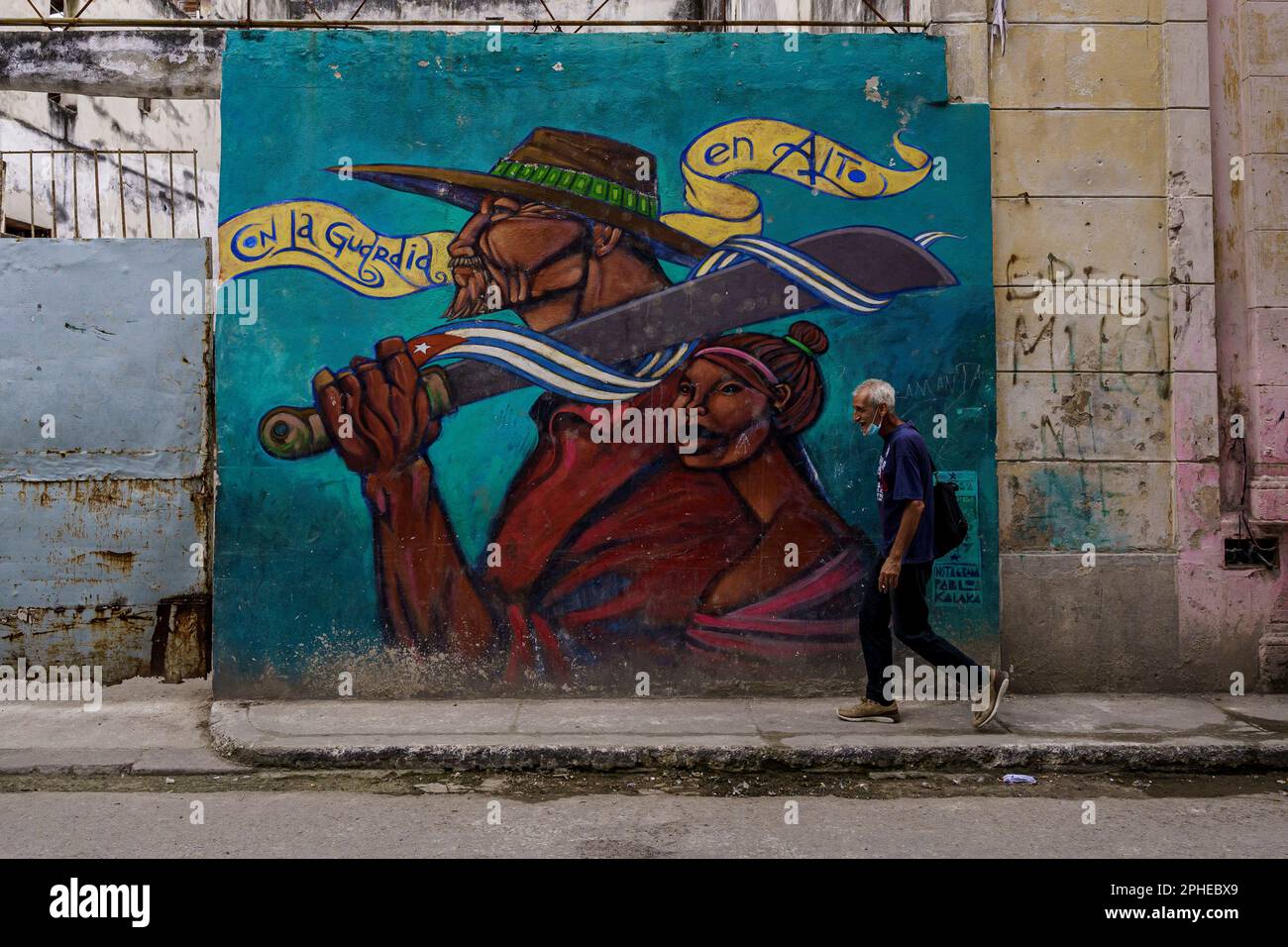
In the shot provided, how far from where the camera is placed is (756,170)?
6.68 m

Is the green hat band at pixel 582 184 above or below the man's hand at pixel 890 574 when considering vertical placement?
above

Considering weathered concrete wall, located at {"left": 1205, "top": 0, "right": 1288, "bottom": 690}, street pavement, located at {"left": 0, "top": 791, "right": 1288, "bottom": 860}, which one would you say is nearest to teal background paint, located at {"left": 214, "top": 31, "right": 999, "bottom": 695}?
weathered concrete wall, located at {"left": 1205, "top": 0, "right": 1288, "bottom": 690}

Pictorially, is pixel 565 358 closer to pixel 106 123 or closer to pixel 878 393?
pixel 878 393

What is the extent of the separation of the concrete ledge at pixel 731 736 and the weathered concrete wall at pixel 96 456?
40.8 inches

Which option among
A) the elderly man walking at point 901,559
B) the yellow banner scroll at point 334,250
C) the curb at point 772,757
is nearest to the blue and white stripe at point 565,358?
the yellow banner scroll at point 334,250

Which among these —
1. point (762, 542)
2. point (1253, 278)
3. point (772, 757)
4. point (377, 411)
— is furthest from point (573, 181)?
point (1253, 278)

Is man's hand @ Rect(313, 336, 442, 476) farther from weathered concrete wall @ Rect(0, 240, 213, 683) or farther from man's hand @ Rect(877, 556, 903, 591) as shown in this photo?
man's hand @ Rect(877, 556, 903, 591)

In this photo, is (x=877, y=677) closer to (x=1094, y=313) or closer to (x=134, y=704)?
(x=1094, y=313)

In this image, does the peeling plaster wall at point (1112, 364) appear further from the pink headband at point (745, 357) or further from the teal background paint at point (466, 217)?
the pink headband at point (745, 357)

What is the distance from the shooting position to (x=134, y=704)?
21.7ft

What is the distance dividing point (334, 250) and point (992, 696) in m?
4.41

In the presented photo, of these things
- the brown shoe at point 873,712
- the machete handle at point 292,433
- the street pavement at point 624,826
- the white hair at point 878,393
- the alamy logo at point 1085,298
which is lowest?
the street pavement at point 624,826

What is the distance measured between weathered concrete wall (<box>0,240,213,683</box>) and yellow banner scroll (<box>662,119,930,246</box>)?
10.2 feet

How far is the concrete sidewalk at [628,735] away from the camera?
219 inches
